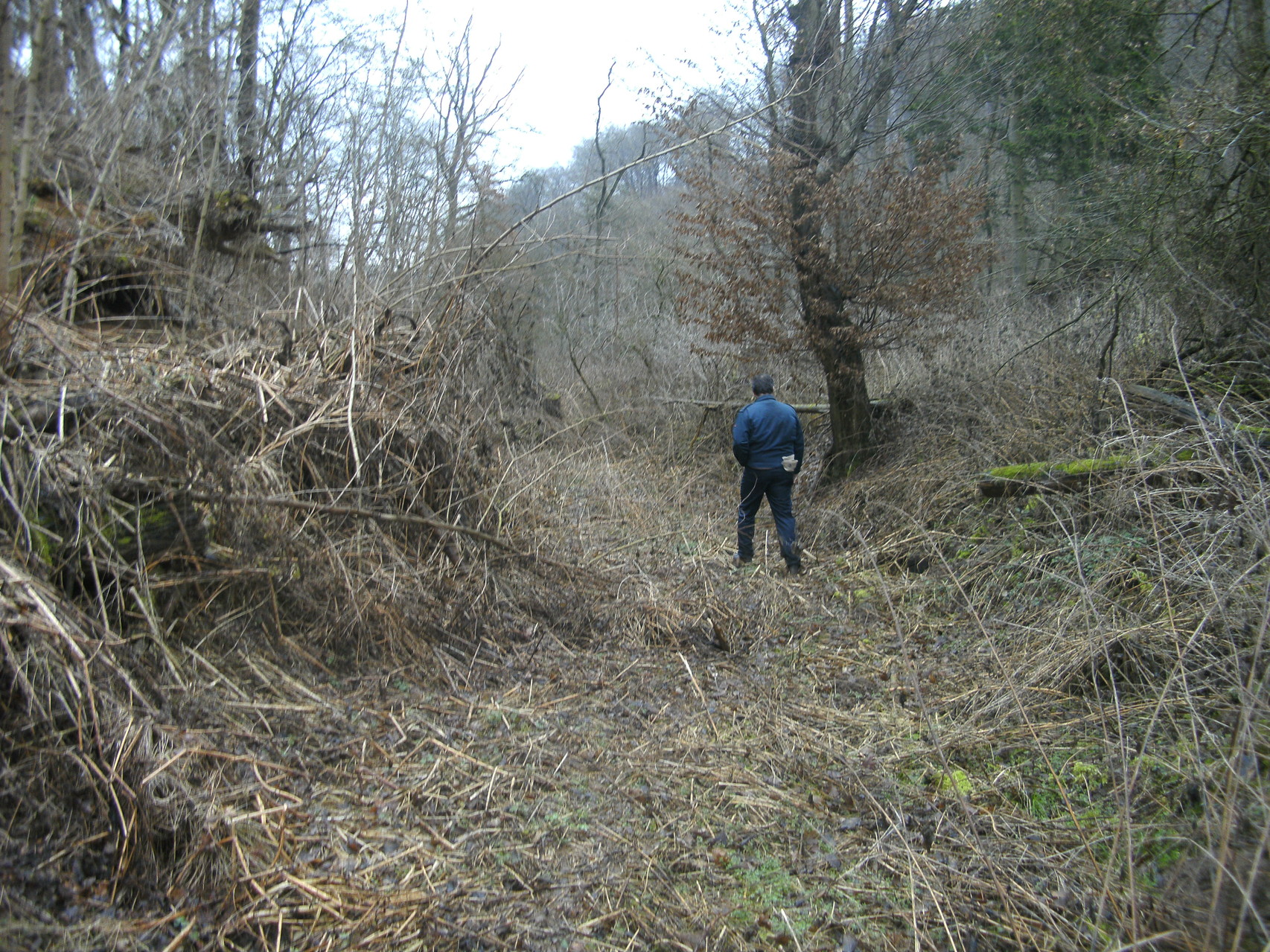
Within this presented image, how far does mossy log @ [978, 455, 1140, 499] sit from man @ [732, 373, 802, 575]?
1722mm

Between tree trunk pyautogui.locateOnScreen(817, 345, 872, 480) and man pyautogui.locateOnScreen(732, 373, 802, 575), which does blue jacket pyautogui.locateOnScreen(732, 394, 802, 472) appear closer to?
man pyautogui.locateOnScreen(732, 373, 802, 575)

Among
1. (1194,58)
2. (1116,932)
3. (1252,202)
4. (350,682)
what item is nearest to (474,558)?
(350,682)

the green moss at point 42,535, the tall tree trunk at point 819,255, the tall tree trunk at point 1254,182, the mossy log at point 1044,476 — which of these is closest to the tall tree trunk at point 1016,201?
the tall tree trunk at point 819,255

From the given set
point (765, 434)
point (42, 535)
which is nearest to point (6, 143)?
point (42, 535)

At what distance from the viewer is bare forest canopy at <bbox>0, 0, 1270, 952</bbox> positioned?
315cm

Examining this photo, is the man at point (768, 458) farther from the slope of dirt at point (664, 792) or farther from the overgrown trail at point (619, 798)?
the overgrown trail at point (619, 798)

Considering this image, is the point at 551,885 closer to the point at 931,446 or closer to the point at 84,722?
the point at 84,722

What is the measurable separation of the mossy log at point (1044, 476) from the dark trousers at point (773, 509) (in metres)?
1.72

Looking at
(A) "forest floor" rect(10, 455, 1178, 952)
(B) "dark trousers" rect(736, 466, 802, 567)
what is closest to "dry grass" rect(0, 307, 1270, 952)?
(A) "forest floor" rect(10, 455, 1178, 952)

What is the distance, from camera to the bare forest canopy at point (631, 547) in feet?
10.3

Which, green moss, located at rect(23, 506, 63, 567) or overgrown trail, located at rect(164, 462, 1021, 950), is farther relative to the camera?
green moss, located at rect(23, 506, 63, 567)

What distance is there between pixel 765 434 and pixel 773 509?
720 millimetres

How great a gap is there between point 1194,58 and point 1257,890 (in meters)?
10.6

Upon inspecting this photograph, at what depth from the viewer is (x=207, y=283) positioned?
22.4 ft
